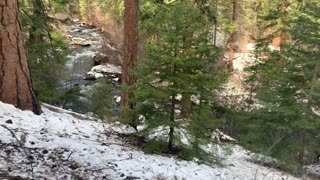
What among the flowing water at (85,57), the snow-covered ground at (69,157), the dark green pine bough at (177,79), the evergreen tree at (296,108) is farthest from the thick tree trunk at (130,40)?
the flowing water at (85,57)

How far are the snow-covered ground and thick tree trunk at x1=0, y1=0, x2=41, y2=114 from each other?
26cm

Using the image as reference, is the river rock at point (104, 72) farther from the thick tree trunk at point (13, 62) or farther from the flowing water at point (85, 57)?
the thick tree trunk at point (13, 62)

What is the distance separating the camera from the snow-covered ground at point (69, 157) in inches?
152

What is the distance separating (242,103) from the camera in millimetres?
18109

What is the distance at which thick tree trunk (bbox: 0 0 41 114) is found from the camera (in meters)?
5.28

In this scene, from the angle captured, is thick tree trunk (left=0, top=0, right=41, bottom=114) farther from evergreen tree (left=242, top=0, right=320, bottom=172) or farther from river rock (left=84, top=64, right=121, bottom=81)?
river rock (left=84, top=64, right=121, bottom=81)

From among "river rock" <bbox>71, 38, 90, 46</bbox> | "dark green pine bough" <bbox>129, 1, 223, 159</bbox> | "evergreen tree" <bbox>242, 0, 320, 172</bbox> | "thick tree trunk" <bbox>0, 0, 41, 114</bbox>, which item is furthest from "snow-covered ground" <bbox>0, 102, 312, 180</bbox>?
"river rock" <bbox>71, 38, 90, 46</bbox>

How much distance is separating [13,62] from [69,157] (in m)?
2.14

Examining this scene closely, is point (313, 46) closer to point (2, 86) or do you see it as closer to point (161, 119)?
point (161, 119)

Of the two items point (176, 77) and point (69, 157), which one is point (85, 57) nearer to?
point (176, 77)

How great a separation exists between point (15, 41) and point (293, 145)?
7998 millimetres

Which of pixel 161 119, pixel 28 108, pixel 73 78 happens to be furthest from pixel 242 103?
pixel 28 108

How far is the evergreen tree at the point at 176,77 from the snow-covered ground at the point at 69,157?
24.8 inches

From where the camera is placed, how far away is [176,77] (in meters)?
5.71
